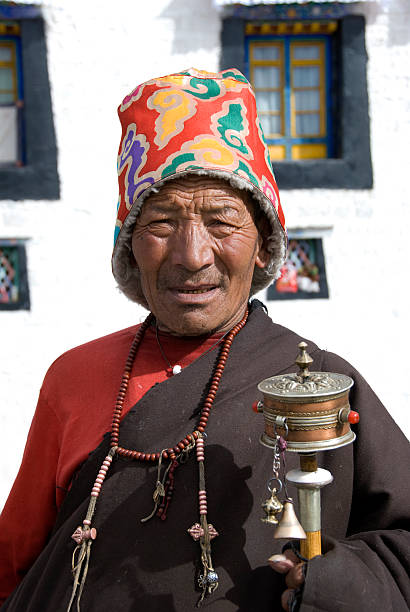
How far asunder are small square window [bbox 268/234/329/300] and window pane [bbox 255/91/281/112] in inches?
43.2

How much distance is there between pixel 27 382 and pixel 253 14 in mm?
3395

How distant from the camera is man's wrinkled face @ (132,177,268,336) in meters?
1.87

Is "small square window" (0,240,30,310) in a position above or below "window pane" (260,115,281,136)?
below

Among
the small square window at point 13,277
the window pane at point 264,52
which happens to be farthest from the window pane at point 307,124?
the small square window at point 13,277

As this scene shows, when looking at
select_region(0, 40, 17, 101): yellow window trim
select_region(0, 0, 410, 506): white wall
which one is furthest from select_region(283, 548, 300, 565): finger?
select_region(0, 40, 17, 101): yellow window trim

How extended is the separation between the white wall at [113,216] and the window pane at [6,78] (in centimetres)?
37

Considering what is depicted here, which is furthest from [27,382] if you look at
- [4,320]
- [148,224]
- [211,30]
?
[148,224]

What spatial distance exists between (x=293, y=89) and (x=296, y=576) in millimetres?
4598

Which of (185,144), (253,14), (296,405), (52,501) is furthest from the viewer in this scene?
(253,14)

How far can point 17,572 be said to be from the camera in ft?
6.89

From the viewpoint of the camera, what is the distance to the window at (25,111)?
4984 mm

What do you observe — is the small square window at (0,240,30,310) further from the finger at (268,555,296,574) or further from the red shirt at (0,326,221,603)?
the finger at (268,555,296,574)

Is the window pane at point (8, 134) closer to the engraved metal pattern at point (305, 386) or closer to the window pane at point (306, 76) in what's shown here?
the window pane at point (306, 76)

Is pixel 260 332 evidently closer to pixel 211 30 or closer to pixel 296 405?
pixel 296 405
